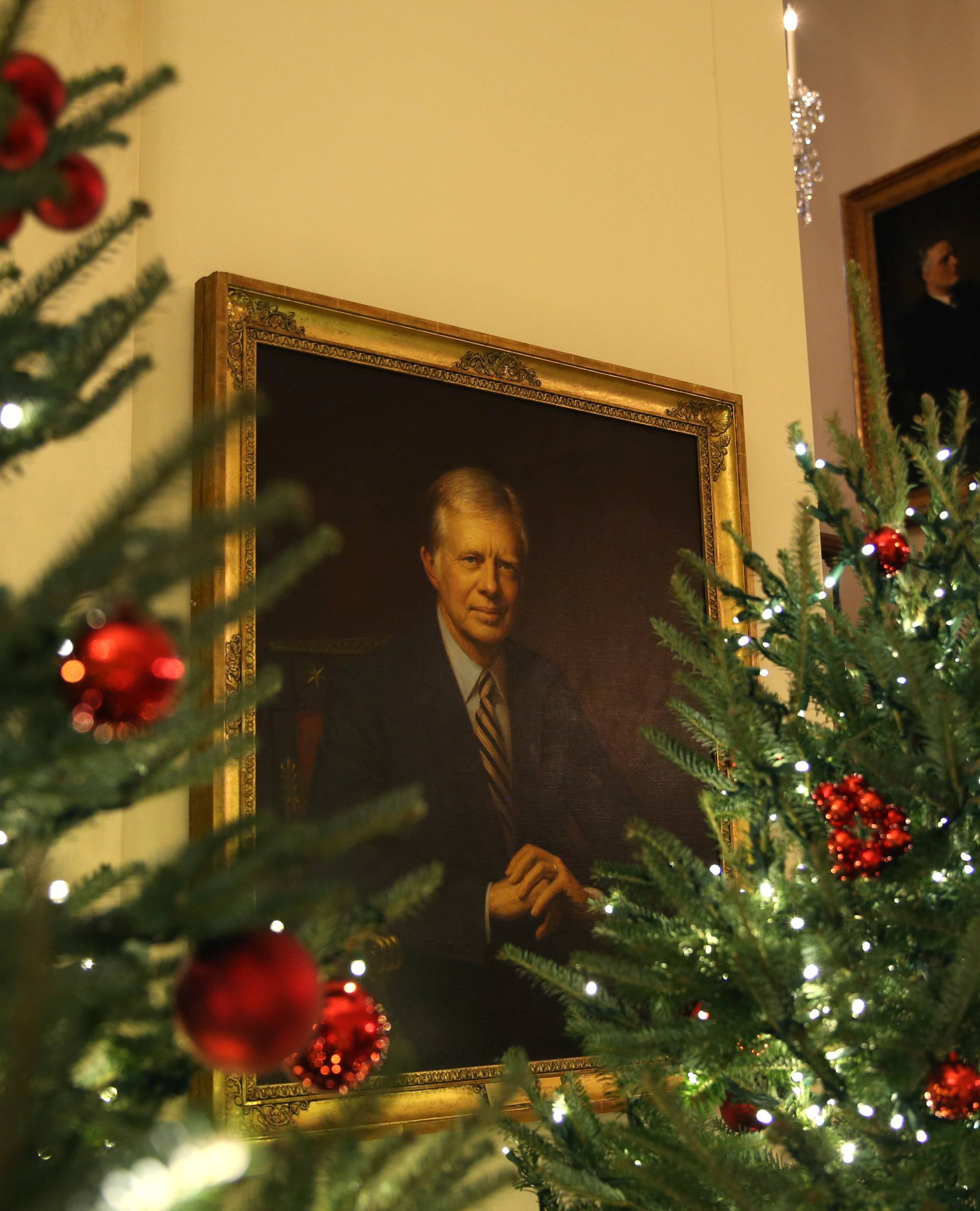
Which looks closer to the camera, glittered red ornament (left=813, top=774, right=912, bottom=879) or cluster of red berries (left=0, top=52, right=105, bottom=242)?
cluster of red berries (left=0, top=52, right=105, bottom=242)

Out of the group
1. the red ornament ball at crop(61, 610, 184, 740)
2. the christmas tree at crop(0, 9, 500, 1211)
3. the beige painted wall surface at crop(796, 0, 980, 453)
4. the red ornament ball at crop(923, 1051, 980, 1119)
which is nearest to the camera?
the christmas tree at crop(0, 9, 500, 1211)

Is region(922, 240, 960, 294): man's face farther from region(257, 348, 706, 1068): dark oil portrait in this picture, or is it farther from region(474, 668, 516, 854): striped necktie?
region(474, 668, 516, 854): striped necktie

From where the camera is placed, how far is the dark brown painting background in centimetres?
245

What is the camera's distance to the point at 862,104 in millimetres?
6609

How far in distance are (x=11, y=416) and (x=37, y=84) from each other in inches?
7.9

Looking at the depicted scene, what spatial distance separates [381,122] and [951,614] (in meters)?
1.73

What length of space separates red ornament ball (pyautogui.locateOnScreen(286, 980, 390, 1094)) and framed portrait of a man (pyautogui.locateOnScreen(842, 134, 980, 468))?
5.27 m

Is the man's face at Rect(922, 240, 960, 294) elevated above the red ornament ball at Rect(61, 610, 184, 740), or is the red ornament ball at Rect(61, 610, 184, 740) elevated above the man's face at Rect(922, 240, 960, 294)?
the man's face at Rect(922, 240, 960, 294)

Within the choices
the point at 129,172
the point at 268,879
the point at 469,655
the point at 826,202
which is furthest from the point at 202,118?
the point at 826,202

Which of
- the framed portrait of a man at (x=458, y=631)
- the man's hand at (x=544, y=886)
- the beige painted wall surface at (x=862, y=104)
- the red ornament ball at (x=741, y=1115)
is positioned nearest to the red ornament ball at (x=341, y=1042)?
the red ornament ball at (x=741, y=1115)

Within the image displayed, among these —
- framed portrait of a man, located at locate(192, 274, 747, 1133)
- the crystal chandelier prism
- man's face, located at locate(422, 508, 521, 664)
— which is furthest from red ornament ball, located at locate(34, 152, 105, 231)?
the crystal chandelier prism

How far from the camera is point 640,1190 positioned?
1.73 metres

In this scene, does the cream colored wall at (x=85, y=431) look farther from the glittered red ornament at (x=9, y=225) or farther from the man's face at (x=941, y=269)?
the man's face at (x=941, y=269)

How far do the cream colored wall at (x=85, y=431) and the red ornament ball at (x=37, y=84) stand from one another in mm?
1307
